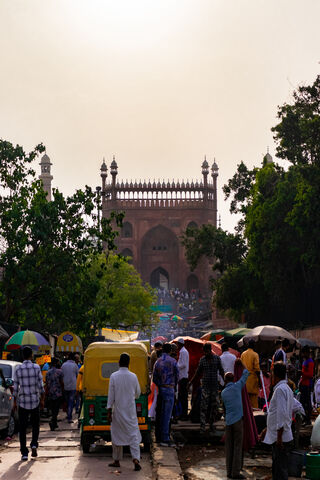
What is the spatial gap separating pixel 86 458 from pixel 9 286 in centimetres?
1531

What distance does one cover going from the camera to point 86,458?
1071 centimetres

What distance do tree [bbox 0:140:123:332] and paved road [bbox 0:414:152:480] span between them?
1271 cm

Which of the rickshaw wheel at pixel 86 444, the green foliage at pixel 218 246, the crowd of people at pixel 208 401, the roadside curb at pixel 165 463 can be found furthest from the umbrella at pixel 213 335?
the rickshaw wheel at pixel 86 444

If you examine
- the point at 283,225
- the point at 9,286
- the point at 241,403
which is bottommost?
the point at 241,403

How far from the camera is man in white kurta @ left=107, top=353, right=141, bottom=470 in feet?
31.0

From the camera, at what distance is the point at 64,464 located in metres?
10.1

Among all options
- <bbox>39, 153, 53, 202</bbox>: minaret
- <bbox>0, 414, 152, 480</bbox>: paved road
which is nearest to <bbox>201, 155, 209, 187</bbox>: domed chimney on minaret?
<bbox>39, 153, 53, 202</bbox>: minaret

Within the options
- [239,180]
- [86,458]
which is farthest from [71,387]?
[239,180]

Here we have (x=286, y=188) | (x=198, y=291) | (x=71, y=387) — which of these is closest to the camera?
(x=71, y=387)

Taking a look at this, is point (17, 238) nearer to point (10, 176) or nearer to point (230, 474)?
point (10, 176)

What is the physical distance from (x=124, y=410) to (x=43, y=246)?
16625 millimetres

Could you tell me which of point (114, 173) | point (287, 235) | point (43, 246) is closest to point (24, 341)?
point (43, 246)

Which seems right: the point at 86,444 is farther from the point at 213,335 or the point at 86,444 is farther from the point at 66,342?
the point at 213,335

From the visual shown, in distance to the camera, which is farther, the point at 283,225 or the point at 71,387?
the point at 283,225
